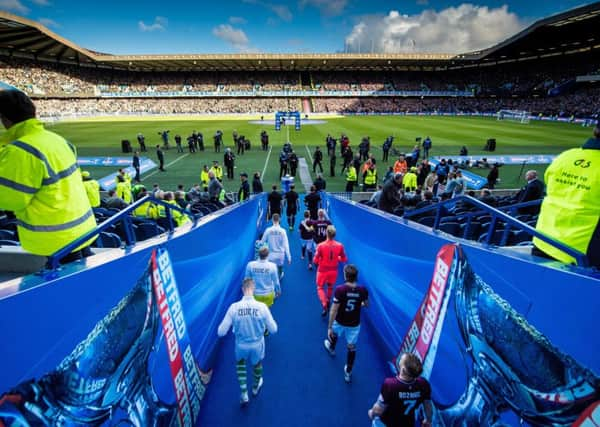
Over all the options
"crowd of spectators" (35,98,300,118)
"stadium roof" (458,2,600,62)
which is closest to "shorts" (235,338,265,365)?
"stadium roof" (458,2,600,62)

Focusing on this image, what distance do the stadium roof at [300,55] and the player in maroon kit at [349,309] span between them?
49442 mm

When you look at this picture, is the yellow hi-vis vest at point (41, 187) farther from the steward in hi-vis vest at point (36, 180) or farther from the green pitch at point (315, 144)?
the green pitch at point (315, 144)

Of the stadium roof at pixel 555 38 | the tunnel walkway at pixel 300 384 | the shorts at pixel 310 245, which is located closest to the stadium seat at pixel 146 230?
the tunnel walkway at pixel 300 384

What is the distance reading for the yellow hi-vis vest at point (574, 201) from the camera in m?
2.53

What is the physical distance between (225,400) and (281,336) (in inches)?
54.6

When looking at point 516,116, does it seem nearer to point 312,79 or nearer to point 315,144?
point 315,144

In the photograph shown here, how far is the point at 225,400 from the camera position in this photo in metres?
4.02

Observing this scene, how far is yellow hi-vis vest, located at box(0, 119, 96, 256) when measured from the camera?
7.26 ft

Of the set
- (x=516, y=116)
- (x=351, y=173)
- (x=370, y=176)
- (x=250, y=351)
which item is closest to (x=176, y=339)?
(x=250, y=351)

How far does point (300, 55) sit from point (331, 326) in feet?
202

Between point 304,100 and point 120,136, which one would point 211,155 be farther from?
point 304,100

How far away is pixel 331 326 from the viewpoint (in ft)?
14.8

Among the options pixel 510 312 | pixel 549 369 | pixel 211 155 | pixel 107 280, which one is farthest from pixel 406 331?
pixel 211 155

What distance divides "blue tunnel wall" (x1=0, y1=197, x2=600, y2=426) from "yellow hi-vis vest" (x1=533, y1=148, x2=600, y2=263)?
70 cm
